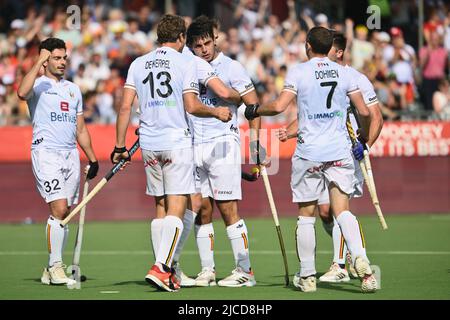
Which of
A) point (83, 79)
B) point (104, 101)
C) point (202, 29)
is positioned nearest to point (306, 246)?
point (202, 29)

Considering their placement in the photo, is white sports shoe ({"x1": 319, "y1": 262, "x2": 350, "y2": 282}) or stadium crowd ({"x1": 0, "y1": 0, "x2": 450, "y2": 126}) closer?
white sports shoe ({"x1": 319, "y1": 262, "x2": 350, "y2": 282})

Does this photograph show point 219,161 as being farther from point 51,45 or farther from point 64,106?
point 51,45

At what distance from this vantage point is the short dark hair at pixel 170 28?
11.4 meters

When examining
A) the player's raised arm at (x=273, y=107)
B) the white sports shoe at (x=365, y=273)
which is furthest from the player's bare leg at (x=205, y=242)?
the white sports shoe at (x=365, y=273)

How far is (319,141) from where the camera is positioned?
1121 cm

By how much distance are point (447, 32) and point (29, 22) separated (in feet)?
30.7

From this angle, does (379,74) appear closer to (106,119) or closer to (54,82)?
(106,119)

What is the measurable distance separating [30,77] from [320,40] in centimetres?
327

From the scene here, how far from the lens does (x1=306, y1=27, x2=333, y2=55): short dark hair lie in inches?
440

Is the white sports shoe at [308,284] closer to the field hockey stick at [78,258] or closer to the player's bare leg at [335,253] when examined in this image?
the player's bare leg at [335,253]

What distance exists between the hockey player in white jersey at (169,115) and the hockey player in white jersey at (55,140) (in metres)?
1.30

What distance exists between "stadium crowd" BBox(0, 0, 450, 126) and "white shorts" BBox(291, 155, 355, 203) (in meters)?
10.5

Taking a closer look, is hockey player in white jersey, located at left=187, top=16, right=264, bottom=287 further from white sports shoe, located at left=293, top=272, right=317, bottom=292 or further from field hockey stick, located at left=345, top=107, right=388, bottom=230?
field hockey stick, located at left=345, top=107, right=388, bottom=230

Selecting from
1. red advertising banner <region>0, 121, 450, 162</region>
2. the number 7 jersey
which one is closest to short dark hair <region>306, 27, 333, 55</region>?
the number 7 jersey
